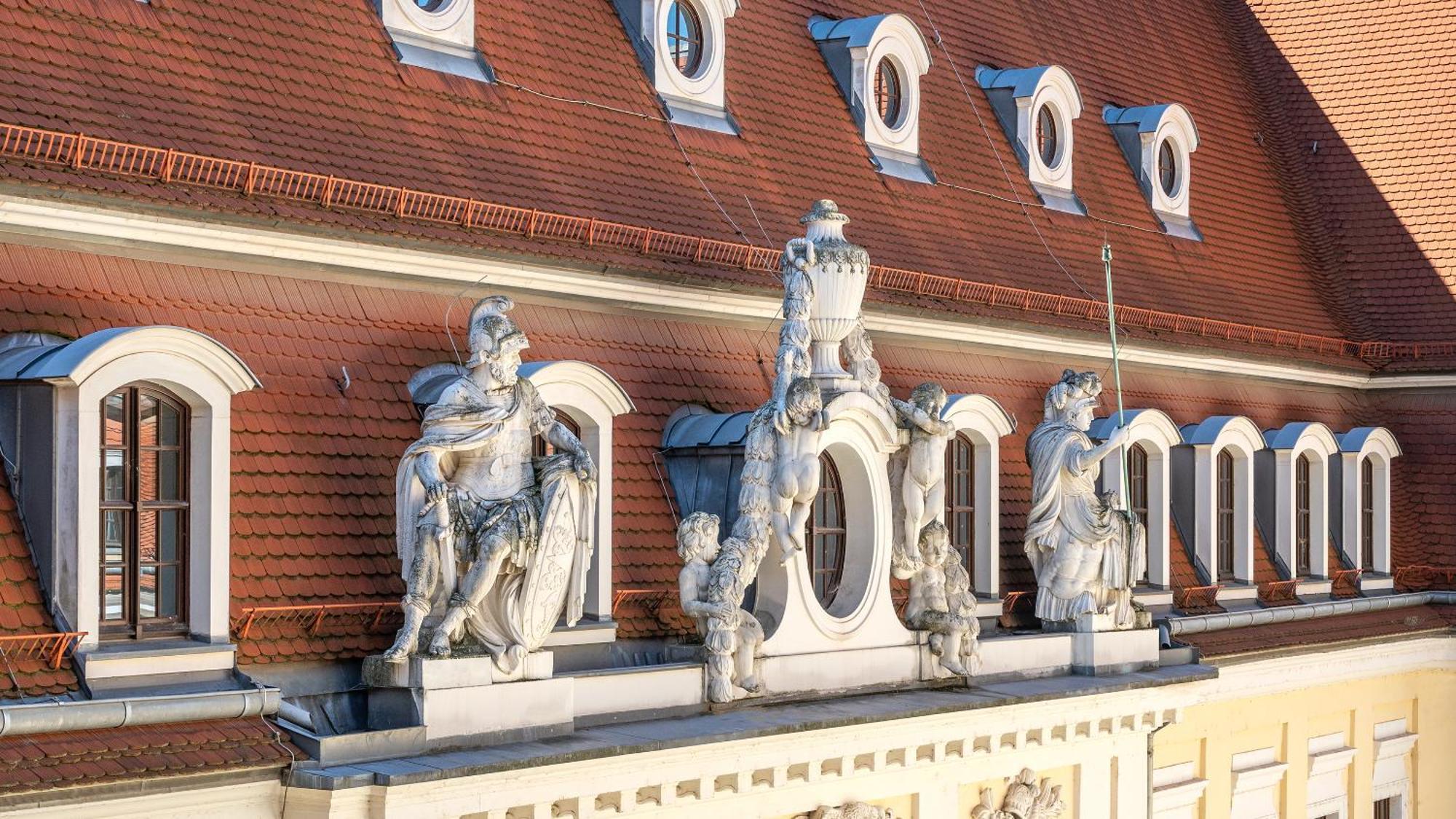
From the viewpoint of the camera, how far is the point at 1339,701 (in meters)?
32.1

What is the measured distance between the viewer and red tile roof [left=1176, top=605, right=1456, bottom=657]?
93.8 feet

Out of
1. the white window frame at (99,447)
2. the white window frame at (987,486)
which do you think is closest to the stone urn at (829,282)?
the white window frame at (987,486)

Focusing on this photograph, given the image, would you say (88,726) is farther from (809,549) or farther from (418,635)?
(809,549)

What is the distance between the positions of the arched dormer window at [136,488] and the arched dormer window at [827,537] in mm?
7053

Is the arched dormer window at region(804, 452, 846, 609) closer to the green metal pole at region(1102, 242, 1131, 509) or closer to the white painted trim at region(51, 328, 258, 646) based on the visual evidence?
the green metal pole at region(1102, 242, 1131, 509)

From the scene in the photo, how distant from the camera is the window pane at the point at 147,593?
51.5 ft

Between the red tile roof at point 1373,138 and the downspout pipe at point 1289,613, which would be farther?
the red tile roof at point 1373,138

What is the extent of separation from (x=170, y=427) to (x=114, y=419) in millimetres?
462

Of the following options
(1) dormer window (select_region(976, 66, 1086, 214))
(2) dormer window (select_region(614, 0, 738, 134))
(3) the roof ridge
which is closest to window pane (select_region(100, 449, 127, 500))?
(3) the roof ridge

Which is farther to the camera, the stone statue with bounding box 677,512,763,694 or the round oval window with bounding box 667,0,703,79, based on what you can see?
the round oval window with bounding box 667,0,703,79

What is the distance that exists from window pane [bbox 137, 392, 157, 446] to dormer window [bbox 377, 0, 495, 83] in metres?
5.48

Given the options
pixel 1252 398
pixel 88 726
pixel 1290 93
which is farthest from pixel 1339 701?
pixel 88 726

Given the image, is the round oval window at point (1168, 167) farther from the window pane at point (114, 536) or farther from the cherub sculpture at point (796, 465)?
the window pane at point (114, 536)

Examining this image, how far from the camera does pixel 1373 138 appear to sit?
125 ft
